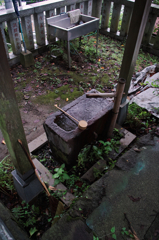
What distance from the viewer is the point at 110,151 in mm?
3094

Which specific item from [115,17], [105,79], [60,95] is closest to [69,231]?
[60,95]

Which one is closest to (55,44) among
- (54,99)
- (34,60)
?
(34,60)

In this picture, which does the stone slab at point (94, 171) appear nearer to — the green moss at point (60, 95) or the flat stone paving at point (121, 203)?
the flat stone paving at point (121, 203)

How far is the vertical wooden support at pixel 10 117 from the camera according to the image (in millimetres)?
1347

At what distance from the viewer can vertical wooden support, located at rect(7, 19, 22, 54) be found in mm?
4935

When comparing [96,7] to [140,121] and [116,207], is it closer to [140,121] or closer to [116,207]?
[140,121]

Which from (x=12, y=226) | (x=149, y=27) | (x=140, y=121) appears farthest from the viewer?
(x=149, y=27)

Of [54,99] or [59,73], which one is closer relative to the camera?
[54,99]

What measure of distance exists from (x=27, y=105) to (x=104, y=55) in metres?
3.78

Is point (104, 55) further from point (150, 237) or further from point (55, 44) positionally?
point (150, 237)

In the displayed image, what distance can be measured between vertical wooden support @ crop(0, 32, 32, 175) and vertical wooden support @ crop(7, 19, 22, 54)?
447cm

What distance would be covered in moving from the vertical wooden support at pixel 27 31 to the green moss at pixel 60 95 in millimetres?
2142

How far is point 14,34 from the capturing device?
514 cm

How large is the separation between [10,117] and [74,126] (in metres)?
1.32
